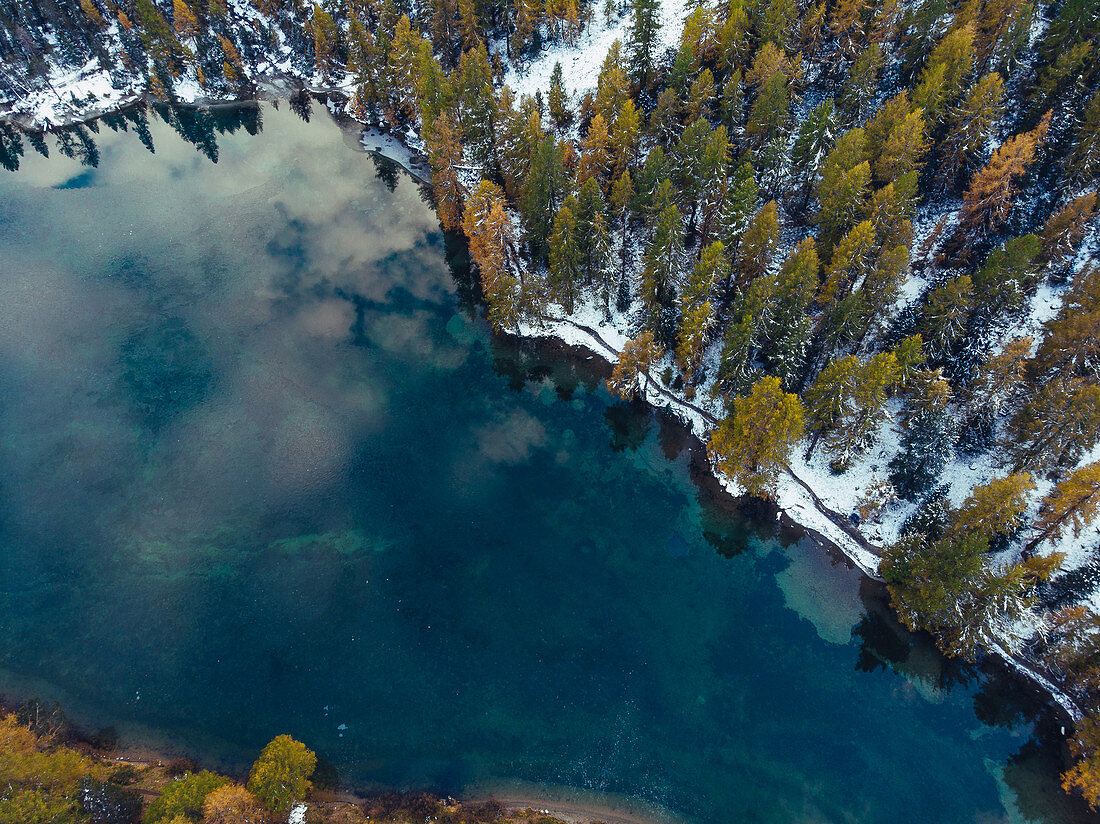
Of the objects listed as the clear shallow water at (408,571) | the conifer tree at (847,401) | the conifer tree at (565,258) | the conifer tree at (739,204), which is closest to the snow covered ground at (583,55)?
the clear shallow water at (408,571)

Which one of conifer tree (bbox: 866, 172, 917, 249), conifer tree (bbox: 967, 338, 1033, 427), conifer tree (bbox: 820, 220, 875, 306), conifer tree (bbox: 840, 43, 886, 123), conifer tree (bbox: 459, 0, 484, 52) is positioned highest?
conifer tree (bbox: 459, 0, 484, 52)

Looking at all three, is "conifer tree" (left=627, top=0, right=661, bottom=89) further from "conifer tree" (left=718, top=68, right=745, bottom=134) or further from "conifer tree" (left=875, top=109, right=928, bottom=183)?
"conifer tree" (left=875, top=109, right=928, bottom=183)

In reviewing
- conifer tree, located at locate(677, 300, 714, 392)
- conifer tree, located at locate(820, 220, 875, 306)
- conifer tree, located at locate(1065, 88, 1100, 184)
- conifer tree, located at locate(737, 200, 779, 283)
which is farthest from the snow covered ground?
conifer tree, located at locate(1065, 88, 1100, 184)

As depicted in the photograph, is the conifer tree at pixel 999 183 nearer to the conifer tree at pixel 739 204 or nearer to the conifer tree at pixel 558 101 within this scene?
the conifer tree at pixel 739 204

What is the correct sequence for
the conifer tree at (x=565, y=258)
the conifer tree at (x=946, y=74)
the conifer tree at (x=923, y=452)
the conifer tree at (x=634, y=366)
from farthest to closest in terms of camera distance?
the conifer tree at (x=565, y=258) → the conifer tree at (x=946, y=74) → the conifer tree at (x=634, y=366) → the conifer tree at (x=923, y=452)

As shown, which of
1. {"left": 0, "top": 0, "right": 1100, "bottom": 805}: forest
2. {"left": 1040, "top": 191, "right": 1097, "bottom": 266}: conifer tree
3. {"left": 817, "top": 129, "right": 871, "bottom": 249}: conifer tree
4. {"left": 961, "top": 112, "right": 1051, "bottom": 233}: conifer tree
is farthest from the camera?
{"left": 817, "top": 129, "right": 871, "bottom": 249}: conifer tree

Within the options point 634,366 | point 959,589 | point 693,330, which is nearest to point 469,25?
point 634,366
